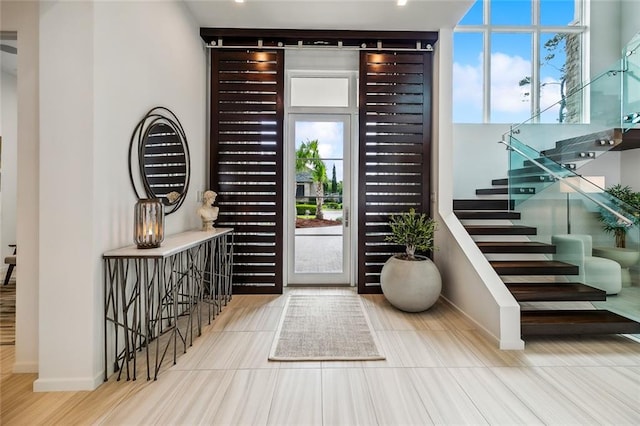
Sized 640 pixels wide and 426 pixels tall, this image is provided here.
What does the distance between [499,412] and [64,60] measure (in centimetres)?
335

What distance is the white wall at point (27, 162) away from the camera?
6.93 ft

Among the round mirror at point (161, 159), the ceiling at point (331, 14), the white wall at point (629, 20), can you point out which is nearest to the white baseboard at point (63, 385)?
the round mirror at point (161, 159)

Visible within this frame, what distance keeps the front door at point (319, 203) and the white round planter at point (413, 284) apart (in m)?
Result: 1.16

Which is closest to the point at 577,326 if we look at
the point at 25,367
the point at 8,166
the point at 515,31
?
the point at 25,367

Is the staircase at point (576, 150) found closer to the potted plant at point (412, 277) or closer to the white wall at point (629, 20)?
the potted plant at point (412, 277)

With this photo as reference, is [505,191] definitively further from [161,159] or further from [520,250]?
[161,159]

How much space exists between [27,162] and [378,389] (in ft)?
9.08

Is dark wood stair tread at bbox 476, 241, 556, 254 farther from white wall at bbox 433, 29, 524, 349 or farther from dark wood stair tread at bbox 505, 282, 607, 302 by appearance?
dark wood stair tread at bbox 505, 282, 607, 302

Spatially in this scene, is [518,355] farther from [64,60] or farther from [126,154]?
[64,60]

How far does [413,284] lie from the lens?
10.6 ft

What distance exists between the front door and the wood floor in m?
1.75

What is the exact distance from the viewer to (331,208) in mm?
4441

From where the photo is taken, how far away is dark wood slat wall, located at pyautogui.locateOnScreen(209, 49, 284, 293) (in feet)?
13.0

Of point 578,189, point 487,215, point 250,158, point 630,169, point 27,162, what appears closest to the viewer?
point 27,162
